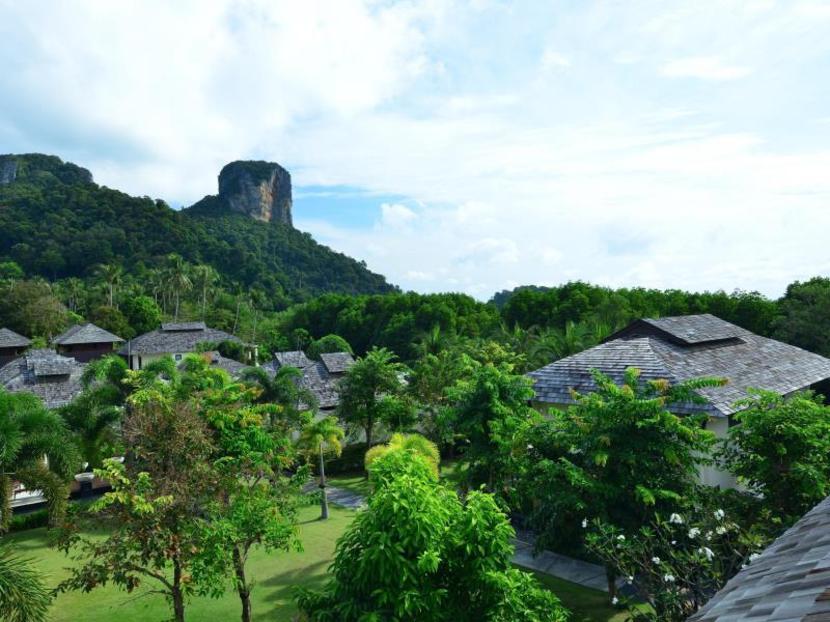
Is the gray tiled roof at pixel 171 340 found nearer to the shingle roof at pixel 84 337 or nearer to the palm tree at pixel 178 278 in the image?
the shingle roof at pixel 84 337

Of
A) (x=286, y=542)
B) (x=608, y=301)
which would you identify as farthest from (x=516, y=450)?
(x=608, y=301)

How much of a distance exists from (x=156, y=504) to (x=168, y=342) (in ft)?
158

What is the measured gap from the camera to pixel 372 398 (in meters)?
26.6

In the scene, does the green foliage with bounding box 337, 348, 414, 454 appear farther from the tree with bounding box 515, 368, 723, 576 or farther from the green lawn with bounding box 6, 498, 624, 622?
the tree with bounding box 515, 368, 723, 576

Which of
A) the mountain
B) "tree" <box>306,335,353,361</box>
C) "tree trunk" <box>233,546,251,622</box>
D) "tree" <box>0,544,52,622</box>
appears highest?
the mountain

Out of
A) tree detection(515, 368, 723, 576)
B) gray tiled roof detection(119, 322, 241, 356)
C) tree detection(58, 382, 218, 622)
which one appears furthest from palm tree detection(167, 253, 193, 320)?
tree detection(515, 368, 723, 576)

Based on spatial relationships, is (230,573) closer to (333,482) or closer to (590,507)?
(590,507)

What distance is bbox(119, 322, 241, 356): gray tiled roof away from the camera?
172 feet

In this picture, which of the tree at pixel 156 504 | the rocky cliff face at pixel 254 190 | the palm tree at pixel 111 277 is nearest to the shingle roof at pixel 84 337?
the palm tree at pixel 111 277

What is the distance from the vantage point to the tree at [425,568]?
6.77 metres

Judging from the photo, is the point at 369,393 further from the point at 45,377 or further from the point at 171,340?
the point at 171,340

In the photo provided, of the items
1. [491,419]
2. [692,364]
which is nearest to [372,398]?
[491,419]

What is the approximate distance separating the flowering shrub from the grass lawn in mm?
7100

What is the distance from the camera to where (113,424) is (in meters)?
21.8
